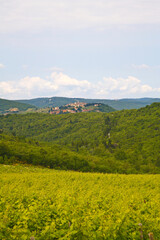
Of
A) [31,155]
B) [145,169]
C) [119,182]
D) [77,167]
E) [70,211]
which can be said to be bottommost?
[145,169]

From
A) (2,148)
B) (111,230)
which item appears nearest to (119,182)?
(111,230)

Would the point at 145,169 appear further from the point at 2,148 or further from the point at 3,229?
the point at 3,229

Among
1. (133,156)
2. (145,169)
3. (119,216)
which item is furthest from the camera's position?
(133,156)

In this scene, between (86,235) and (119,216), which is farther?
(119,216)

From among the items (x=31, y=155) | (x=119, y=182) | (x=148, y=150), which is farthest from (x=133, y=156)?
(x=119, y=182)

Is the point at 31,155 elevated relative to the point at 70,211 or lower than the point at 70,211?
lower

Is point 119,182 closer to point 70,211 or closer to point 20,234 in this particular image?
point 70,211

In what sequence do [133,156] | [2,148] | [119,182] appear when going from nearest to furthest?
[119,182]
[2,148]
[133,156]

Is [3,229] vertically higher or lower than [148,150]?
higher

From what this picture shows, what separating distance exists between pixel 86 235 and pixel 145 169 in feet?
469

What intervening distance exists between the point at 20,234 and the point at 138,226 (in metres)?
5.36

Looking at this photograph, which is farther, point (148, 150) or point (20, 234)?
point (148, 150)

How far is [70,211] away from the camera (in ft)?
40.3

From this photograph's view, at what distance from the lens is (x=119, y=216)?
10984 millimetres
